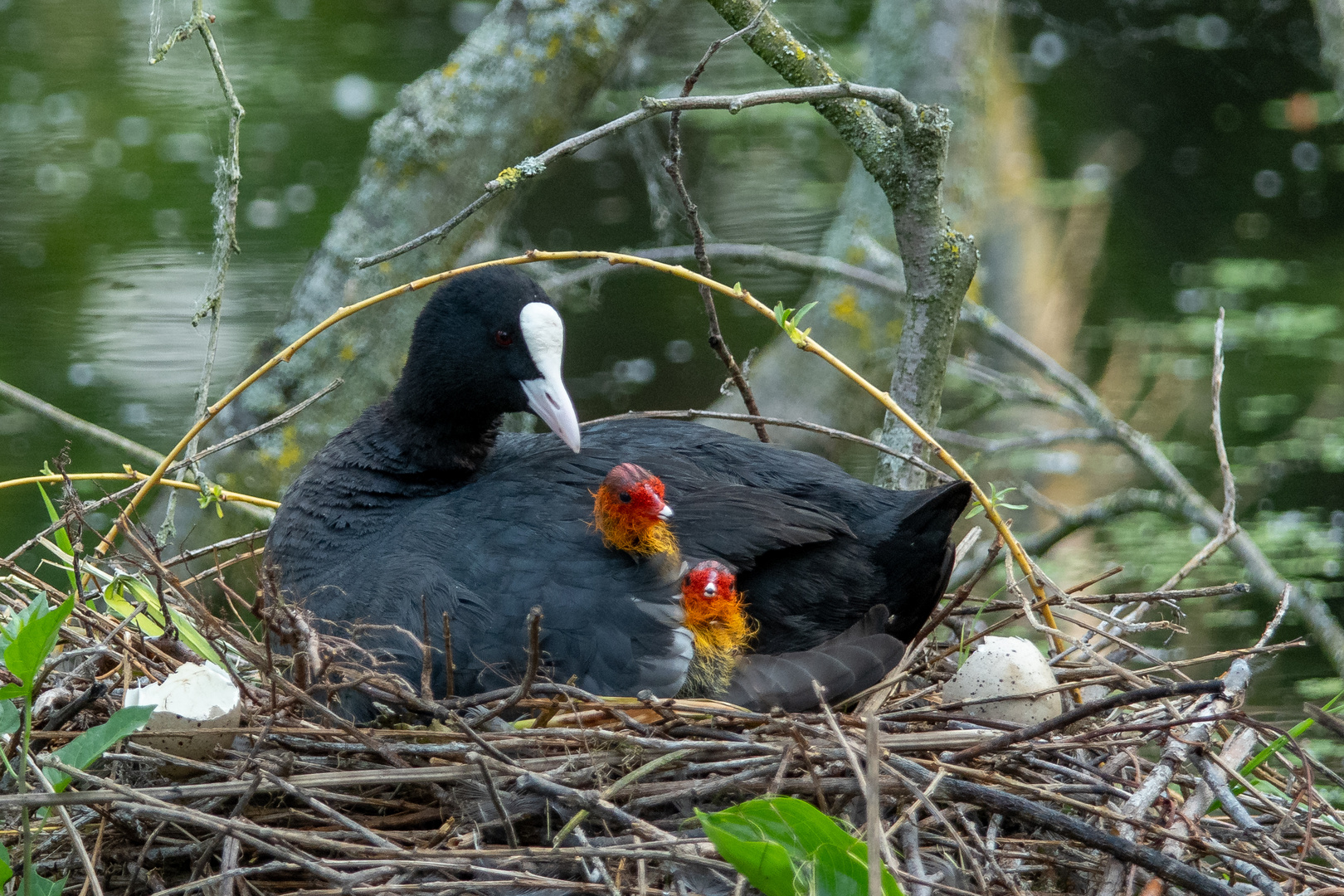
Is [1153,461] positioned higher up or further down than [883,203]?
further down

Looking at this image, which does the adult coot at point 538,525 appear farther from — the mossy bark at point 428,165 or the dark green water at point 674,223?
the dark green water at point 674,223

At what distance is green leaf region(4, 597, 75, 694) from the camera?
4.66ft

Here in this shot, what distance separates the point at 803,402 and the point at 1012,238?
7.72ft

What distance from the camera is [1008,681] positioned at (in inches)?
78.5

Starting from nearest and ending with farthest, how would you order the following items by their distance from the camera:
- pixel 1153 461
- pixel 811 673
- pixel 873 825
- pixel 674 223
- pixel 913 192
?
pixel 873 825 < pixel 811 673 < pixel 913 192 < pixel 1153 461 < pixel 674 223

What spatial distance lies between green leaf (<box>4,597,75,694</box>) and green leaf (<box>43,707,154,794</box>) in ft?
0.31

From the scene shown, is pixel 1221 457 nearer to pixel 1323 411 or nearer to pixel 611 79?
pixel 611 79

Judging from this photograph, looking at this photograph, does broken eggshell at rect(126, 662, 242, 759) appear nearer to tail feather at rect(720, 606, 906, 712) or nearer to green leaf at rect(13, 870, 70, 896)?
green leaf at rect(13, 870, 70, 896)

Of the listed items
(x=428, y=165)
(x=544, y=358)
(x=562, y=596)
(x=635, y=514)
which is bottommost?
(x=562, y=596)

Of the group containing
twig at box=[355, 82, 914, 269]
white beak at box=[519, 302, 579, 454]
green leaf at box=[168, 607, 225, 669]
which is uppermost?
twig at box=[355, 82, 914, 269]

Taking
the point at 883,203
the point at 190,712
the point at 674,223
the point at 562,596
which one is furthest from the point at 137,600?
the point at 674,223

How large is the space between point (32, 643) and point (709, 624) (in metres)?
0.95

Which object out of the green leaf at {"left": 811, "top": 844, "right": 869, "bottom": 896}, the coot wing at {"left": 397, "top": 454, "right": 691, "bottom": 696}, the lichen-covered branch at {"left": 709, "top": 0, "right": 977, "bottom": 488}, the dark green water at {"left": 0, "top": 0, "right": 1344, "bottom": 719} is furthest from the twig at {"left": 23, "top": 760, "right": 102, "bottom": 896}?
the dark green water at {"left": 0, "top": 0, "right": 1344, "bottom": 719}

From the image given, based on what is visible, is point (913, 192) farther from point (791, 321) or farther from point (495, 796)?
point (495, 796)
